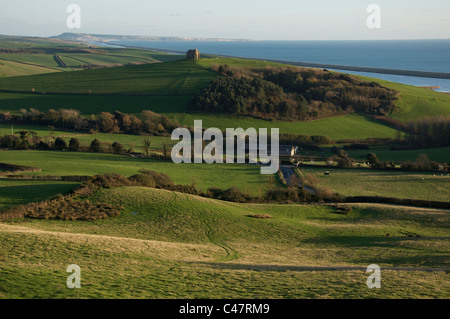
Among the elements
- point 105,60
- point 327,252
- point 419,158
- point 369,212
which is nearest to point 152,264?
point 327,252

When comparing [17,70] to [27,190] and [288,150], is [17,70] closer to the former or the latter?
[288,150]

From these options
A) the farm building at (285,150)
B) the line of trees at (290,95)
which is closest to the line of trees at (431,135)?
the line of trees at (290,95)

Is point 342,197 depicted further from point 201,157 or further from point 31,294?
point 31,294

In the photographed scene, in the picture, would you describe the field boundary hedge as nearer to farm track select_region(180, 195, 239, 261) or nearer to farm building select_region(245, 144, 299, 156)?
farm track select_region(180, 195, 239, 261)

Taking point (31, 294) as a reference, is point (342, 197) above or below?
below

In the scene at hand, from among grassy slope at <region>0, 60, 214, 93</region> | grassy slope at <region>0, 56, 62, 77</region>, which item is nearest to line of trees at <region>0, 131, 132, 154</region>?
grassy slope at <region>0, 60, 214, 93</region>

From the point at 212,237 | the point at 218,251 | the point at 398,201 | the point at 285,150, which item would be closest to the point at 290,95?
the point at 285,150
